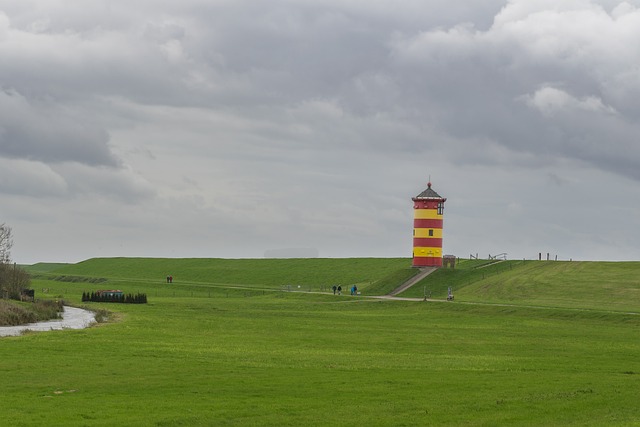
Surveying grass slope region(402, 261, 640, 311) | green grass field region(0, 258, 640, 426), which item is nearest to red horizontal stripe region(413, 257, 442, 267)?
grass slope region(402, 261, 640, 311)

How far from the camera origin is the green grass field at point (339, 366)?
26.5 m

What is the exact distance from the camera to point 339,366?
37.9 metres

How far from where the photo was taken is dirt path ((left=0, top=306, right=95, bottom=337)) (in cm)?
5714

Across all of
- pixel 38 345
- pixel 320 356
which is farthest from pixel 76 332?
pixel 320 356

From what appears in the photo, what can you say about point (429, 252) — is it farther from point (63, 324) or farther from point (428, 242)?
point (63, 324)

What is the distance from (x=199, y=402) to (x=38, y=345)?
19314mm

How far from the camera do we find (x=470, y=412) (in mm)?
27031

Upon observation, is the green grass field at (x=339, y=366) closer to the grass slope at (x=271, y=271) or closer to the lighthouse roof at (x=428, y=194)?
the lighthouse roof at (x=428, y=194)

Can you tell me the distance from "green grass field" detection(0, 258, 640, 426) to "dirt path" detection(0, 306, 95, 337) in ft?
8.54

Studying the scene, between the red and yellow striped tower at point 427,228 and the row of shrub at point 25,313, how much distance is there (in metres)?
49.0

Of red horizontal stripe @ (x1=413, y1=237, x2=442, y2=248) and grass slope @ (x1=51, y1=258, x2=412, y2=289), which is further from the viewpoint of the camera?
grass slope @ (x1=51, y1=258, x2=412, y2=289)

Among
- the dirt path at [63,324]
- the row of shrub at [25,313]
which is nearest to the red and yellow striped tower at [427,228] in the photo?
the dirt path at [63,324]

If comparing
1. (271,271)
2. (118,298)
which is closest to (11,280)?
(118,298)

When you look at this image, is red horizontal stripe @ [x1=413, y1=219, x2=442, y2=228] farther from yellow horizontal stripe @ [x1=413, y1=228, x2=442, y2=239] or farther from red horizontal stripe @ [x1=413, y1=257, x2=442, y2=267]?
red horizontal stripe @ [x1=413, y1=257, x2=442, y2=267]
